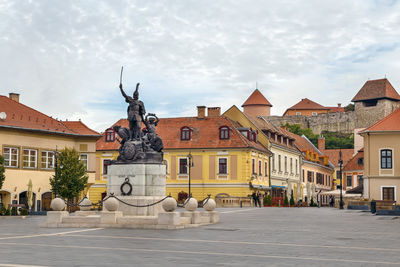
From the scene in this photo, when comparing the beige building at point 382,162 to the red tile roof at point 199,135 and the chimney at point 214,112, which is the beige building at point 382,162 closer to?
→ the red tile roof at point 199,135

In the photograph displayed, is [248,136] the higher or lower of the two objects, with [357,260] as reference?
higher

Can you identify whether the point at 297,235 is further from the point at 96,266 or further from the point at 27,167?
the point at 27,167

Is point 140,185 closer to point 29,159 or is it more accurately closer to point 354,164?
point 29,159

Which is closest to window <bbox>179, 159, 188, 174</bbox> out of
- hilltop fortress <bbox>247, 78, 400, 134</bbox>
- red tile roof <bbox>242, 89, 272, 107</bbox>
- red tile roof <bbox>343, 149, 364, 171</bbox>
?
red tile roof <bbox>343, 149, 364, 171</bbox>

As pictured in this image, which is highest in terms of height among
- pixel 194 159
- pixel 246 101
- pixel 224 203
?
pixel 246 101

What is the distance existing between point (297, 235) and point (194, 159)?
145 ft

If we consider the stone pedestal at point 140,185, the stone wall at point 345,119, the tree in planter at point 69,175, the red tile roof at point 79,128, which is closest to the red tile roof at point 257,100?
the stone wall at point 345,119

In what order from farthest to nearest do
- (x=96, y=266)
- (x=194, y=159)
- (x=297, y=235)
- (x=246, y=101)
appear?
(x=246, y=101), (x=194, y=159), (x=297, y=235), (x=96, y=266)

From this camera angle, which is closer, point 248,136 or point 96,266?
point 96,266

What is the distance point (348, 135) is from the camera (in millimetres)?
147750

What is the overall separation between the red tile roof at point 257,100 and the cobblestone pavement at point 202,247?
4561 inches

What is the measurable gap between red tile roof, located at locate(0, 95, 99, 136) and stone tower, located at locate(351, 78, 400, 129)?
3408 inches

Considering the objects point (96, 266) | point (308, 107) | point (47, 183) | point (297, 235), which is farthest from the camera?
point (308, 107)

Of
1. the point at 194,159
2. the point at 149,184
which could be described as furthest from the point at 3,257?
the point at 194,159
